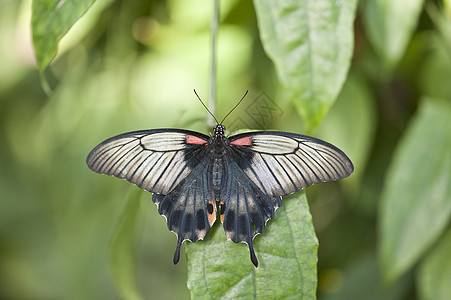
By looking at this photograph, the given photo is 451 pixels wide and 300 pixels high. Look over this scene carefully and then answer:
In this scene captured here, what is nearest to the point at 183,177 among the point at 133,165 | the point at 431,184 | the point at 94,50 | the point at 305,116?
the point at 133,165

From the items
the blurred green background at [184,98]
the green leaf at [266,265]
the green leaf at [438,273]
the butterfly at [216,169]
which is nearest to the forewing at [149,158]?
the butterfly at [216,169]

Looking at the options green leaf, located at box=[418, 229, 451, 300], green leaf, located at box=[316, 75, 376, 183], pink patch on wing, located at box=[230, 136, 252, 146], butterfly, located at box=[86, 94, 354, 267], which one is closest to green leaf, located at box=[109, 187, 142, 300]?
butterfly, located at box=[86, 94, 354, 267]

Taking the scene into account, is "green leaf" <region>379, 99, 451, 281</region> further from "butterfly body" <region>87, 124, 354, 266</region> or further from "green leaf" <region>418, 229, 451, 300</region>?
"butterfly body" <region>87, 124, 354, 266</region>

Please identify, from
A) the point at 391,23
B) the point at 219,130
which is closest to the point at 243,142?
the point at 219,130

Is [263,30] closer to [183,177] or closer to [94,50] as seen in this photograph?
[183,177]

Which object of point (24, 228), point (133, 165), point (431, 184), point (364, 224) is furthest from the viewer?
point (24, 228)
